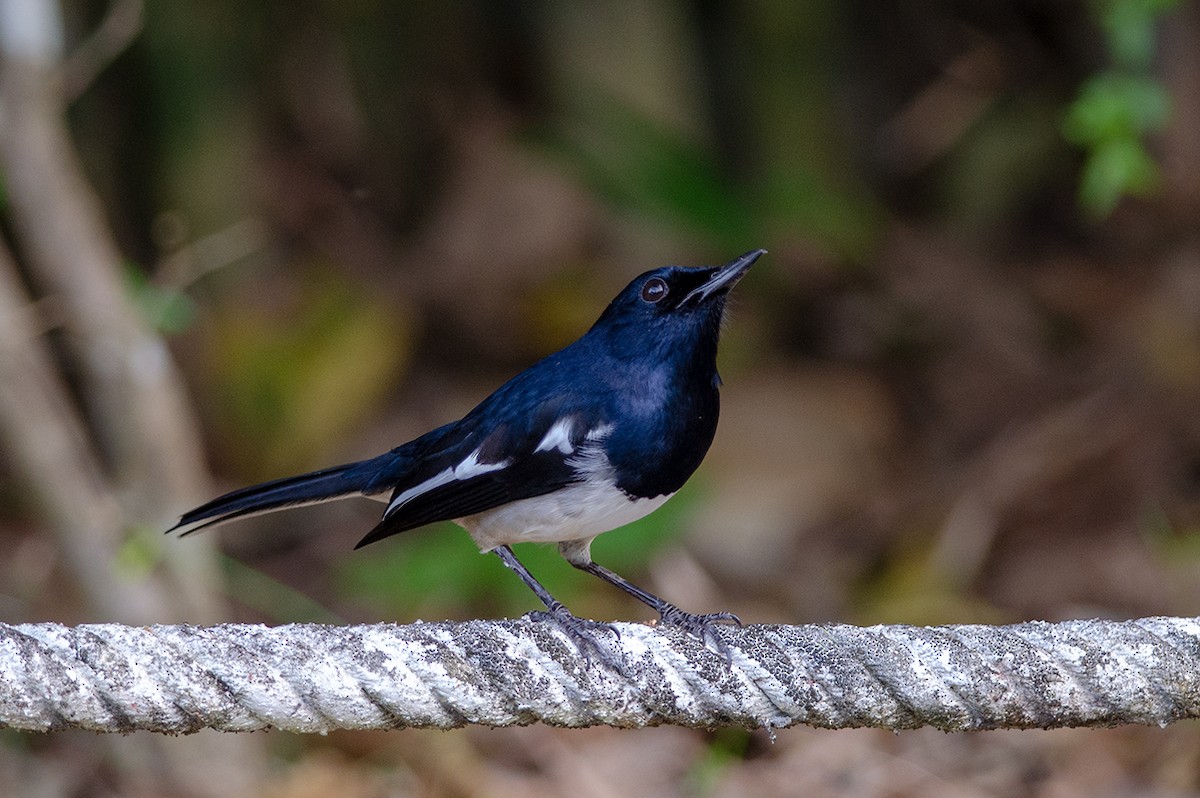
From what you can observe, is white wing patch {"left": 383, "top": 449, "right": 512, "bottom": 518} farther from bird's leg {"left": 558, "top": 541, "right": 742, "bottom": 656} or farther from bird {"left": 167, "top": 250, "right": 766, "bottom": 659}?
bird's leg {"left": 558, "top": 541, "right": 742, "bottom": 656}

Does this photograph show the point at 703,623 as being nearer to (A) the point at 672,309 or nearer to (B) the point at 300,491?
(A) the point at 672,309

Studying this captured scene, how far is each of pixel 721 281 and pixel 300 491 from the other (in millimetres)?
1050

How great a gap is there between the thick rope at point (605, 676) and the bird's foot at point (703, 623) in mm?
16

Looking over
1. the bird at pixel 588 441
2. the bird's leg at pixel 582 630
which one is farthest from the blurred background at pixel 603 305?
the bird's leg at pixel 582 630

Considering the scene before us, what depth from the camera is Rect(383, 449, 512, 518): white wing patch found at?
3.02 meters

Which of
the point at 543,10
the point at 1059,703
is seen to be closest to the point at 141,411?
the point at 1059,703

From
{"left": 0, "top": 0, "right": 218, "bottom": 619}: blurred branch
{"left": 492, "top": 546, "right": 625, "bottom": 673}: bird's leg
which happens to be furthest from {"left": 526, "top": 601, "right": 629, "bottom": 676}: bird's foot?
{"left": 0, "top": 0, "right": 218, "bottom": 619}: blurred branch

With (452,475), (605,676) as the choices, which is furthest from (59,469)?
(605,676)

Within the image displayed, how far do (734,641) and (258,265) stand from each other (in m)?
4.53

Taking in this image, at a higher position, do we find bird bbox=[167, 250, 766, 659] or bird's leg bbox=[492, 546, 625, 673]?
bird bbox=[167, 250, 766, 659]

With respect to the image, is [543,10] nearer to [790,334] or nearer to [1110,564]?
[790,334]

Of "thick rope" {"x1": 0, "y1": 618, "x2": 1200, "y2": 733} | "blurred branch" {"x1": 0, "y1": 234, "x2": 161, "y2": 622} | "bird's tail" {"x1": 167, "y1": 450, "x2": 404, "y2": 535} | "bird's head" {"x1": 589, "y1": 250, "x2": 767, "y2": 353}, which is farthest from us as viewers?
"blurred branch" {"x1": 0, "y1": 234, "x2": 161, "y2": 622}

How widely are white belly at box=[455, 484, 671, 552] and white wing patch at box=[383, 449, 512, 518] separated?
0.09m

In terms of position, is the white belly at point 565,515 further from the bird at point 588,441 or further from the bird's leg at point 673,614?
the bird's leg at point 673,614
